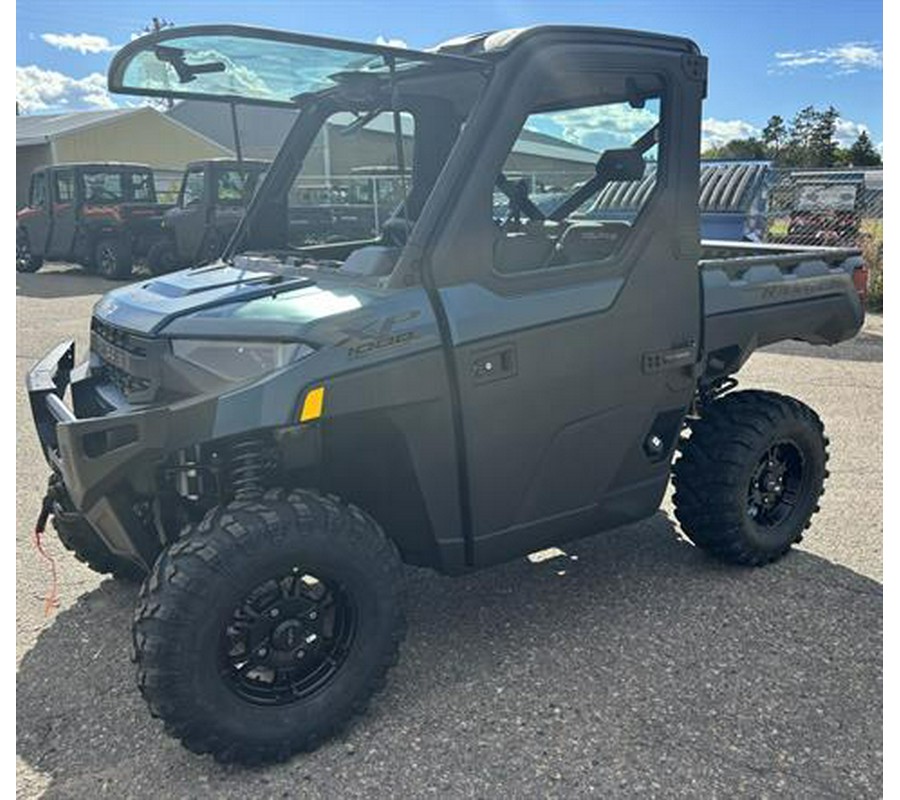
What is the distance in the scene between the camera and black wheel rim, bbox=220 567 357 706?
2.67 m

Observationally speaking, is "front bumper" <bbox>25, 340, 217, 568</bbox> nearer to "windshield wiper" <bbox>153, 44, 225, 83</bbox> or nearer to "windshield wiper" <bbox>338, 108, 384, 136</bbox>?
"windshield wiper" <bbox>153, 44, 225, 83</bbox>

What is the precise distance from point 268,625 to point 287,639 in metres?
0.08

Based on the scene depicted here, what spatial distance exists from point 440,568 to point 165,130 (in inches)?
1328

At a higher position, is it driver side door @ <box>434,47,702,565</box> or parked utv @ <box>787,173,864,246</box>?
parked utv @ <box>787,173,864,246</box>

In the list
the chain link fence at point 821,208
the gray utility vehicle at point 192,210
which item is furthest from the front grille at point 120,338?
the chain link fence at point 821,208

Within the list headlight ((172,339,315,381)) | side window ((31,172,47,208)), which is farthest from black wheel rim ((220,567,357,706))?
Result: side window ((31,172,47,208))

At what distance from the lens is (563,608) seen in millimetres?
3645

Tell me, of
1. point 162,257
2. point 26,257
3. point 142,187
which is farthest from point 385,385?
point 26,257

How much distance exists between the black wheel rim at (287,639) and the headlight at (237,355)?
2.08 feet

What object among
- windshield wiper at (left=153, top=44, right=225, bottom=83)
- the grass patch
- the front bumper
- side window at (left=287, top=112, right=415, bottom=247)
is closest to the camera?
the front bumper

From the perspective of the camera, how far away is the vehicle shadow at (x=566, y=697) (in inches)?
104

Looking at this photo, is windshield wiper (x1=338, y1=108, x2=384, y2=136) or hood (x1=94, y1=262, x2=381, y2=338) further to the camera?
windshield wiper (x1=338, y1=108, x2=384, y2=136)

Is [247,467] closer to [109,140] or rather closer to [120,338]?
[120,338]

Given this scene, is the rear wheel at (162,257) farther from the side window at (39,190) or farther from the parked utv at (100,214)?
the side window at (39,190)
